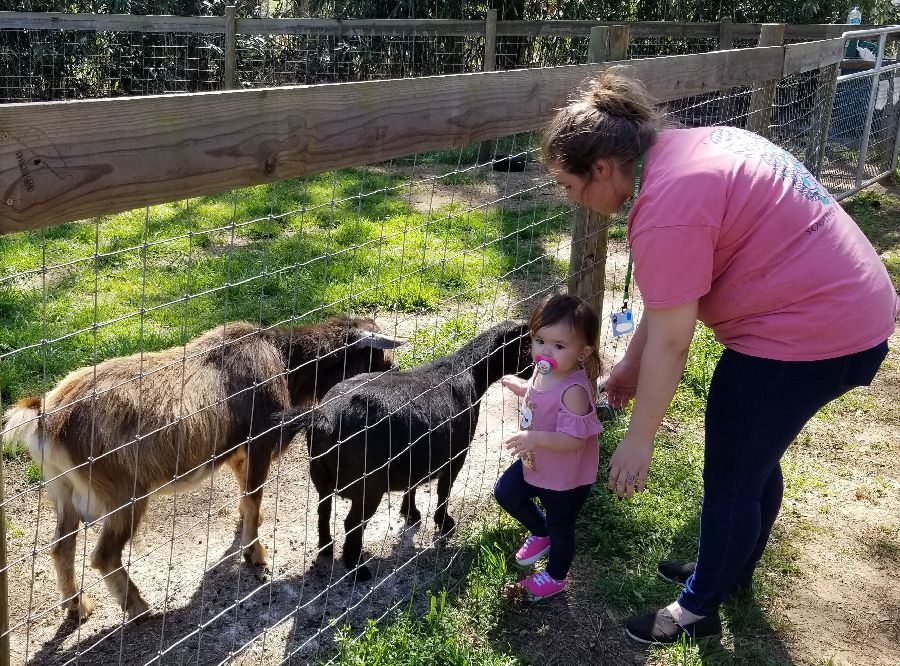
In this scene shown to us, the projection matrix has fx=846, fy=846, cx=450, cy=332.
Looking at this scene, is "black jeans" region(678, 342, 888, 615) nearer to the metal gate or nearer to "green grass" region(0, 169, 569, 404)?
"green grass" region(0, 169, 569, 404)

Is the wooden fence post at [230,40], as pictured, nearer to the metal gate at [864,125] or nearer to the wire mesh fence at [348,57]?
the wire mesh fence at [348,57]

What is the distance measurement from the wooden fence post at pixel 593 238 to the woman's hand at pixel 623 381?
1.15 metres

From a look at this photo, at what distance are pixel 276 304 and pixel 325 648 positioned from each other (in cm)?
333

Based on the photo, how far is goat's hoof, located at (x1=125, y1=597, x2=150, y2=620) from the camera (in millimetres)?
3619

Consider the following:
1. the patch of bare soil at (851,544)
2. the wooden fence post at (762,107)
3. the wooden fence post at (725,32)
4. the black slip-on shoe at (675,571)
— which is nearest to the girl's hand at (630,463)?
the black slip-on shoe at (675,571)

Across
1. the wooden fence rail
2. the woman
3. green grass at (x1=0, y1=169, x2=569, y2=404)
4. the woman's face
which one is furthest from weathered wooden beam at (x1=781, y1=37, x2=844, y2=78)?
the woman's face

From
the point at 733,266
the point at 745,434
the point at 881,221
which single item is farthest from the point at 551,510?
the point at 881,221

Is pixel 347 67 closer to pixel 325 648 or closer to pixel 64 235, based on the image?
pixel 64 235

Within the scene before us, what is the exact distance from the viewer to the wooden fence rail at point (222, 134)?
6.22ft

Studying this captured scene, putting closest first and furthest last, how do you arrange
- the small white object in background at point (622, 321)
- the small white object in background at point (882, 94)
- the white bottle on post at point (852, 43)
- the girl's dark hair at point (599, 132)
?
1. the girl's dark hair at point (599, 132)
2. the small white object in background at point (622, 321)
3. the small white object in background at point (882, 94)
4. the white bottle on post at point (852, 43)

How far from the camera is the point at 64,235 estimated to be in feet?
24.2

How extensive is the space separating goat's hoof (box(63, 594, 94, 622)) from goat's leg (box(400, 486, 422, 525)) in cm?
148

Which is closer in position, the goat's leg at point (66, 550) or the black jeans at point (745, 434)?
the black jeans at point (745, 434)

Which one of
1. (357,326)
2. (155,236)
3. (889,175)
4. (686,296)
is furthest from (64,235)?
(889,175)
